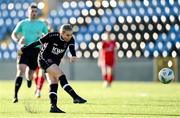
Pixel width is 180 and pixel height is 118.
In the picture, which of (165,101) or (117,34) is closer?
(165,101)

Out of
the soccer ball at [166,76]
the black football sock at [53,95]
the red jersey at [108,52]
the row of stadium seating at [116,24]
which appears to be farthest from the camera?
the red jersey at [108,52]

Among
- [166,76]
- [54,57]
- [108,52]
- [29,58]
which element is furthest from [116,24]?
[54,57]

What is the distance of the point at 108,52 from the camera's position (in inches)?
960

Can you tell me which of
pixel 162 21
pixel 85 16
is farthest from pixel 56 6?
pixel 162 21

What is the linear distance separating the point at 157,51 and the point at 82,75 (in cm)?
424

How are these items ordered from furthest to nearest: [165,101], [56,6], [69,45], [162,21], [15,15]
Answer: [56,6], [15,15], [162,21], [165,101], [69,45]

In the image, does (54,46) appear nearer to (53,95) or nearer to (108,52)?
(53,95)

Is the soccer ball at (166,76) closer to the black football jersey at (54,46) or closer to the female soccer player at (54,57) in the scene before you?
the female soccer player at (54,57)

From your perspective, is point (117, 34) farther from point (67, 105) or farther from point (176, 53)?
point (67, 105)

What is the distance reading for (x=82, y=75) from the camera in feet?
92.9

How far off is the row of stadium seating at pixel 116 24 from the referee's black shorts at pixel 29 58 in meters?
7.82

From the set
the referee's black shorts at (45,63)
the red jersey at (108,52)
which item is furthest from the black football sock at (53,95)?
the red jersey at (108,52)

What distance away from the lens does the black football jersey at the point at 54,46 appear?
1239 cm

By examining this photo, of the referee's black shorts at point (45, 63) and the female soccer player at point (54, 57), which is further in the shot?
the referee's black shorts at point (45, 63)
